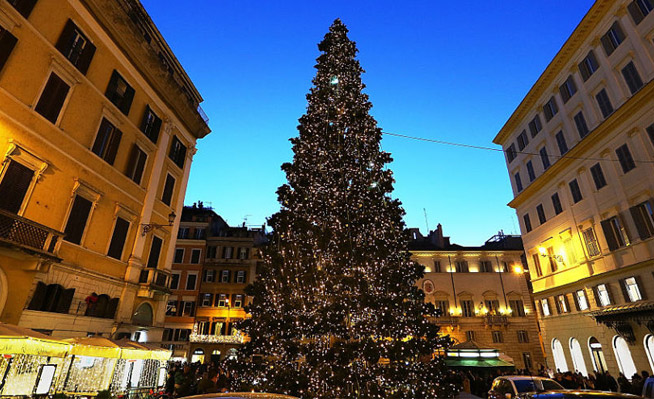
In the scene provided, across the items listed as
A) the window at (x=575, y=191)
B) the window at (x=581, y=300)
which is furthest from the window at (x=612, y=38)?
the window at (x=581, y=300)

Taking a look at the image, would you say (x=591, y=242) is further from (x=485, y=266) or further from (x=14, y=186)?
(x=14, y=186)

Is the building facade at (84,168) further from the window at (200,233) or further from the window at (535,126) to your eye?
the window at (535,126)

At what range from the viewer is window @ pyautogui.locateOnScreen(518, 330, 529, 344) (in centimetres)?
3656

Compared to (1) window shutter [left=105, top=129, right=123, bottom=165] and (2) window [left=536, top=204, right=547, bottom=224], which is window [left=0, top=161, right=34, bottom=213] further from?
(2) window [left=536, top=204, right=547, bottom=224]

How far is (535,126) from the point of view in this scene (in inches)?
1158

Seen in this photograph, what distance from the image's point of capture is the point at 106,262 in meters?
15.3

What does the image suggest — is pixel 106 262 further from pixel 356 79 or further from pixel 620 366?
pixel 620 366

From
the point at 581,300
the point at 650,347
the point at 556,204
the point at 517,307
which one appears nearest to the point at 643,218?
the point at 650,347

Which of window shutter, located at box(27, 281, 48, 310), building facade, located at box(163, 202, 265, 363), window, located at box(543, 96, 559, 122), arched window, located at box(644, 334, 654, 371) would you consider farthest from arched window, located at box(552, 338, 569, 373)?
window shutter, located at box(27, 281, 48, 310)

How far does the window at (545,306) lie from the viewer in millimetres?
27172

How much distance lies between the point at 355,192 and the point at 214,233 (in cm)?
3656

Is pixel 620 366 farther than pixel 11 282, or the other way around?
pixel 620 366

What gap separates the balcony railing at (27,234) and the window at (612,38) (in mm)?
32091

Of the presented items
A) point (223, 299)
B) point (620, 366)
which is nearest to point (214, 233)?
point (223, 299)
